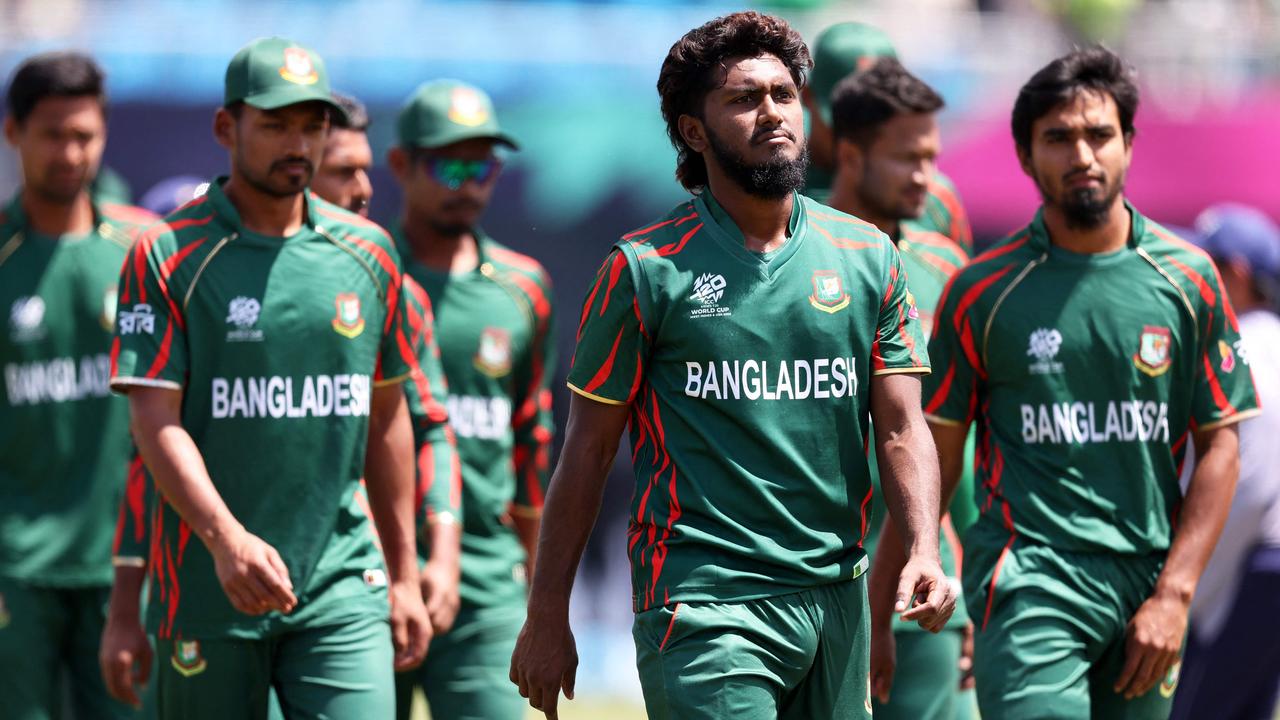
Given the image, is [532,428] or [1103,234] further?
[532,428]

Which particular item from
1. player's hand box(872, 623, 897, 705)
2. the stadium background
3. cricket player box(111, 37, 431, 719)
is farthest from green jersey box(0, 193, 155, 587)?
the stadium background

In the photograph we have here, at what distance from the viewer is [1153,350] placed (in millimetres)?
6480

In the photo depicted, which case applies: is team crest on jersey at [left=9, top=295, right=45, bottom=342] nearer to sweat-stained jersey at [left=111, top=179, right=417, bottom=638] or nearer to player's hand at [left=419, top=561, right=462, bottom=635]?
sweat-stained jersey at [left=111, top=179, right=417, bottom=638]

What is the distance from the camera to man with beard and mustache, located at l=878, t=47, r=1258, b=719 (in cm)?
641

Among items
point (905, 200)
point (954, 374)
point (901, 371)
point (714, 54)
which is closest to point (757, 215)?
point (714, 54)

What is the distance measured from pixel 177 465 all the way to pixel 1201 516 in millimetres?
3255

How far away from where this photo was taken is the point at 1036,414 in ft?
21.5

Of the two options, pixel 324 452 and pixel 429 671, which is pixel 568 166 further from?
pixel 324 452

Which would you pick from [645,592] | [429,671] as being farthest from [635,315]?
[429,671]

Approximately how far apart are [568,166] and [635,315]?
31.3 ft

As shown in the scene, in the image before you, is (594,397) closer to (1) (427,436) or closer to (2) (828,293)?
(2) (828,293)

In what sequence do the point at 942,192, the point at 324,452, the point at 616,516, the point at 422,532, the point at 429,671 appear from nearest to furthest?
the point at 324,452, the point at 422,532, the point at 429,671, the point at 942,192, the point at 616,516

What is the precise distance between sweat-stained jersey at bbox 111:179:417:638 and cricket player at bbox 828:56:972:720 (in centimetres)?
204

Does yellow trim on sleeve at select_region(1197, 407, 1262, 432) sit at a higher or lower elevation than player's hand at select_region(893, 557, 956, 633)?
higher
